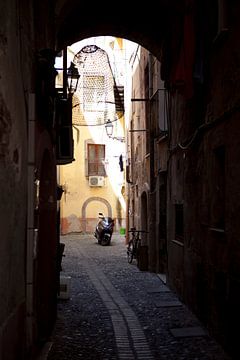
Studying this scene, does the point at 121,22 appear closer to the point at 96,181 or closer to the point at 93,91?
the point at 93,91

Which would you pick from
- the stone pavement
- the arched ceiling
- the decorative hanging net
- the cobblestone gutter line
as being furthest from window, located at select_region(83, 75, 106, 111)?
the cobblestone gutter line

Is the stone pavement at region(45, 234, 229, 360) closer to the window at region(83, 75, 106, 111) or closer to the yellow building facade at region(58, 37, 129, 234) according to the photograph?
the window at region(83, 75, 106, 111)

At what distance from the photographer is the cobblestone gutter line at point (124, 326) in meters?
6.21

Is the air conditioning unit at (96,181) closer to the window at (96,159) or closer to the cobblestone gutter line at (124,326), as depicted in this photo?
the window at (96,159)

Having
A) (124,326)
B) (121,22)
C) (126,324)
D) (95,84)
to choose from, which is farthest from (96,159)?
(124,326)

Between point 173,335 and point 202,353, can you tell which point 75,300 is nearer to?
point 173,335

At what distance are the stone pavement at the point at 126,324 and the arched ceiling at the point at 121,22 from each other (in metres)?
5.63

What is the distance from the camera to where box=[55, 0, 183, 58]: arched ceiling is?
11484mm

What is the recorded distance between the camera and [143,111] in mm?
15867

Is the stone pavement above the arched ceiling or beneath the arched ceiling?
beneath

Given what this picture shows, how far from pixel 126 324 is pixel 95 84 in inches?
501

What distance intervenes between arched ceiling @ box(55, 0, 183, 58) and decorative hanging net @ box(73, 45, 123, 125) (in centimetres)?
126

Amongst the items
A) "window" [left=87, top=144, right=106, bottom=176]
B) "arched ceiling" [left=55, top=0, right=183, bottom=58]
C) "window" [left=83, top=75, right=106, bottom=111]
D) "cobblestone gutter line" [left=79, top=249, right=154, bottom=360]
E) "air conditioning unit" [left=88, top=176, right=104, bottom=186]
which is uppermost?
"window" [left=83, top=75, right=106, bottom=111]

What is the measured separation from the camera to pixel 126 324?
7734 millimetres
